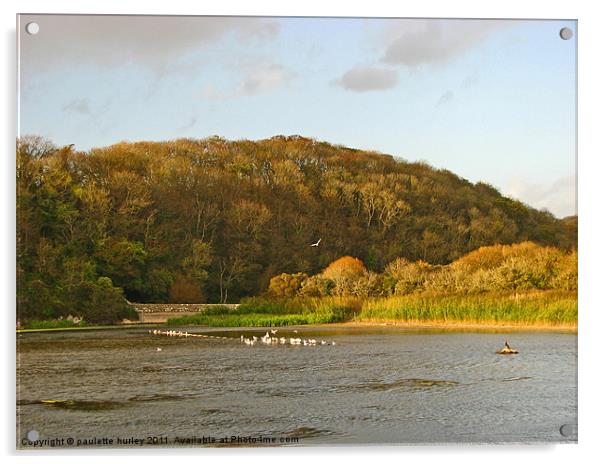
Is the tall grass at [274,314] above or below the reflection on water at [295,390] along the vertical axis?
above

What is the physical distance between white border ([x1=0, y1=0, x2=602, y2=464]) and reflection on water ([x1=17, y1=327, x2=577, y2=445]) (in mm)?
123

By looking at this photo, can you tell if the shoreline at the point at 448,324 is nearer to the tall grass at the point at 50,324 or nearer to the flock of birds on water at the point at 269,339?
the flock of birds on water at the point at 269,339

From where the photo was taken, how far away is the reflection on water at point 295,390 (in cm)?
650

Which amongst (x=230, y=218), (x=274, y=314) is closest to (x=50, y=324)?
(x=230, y=218)

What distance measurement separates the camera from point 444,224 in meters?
7.32

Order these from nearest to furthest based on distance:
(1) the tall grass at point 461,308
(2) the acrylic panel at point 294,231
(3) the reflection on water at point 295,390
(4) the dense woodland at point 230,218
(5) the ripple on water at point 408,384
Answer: (3) the reflection on water at point 295,390, (2) the acrylic panel at point 294,231, (5) the ripple on water at point 408,384, (4) the dense woodland at point 230,218, (1) the tall grass at point 461,308

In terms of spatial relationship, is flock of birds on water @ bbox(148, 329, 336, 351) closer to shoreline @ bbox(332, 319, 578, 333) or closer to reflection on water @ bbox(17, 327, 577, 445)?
reflection on water @ bbox(17, 327, 577, 445)
